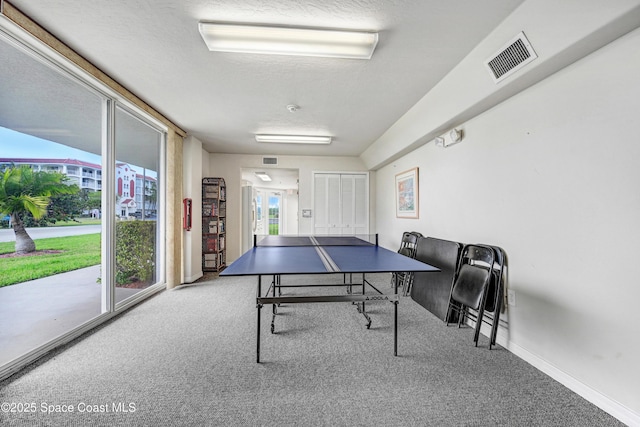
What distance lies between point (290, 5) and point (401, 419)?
9.04 feet

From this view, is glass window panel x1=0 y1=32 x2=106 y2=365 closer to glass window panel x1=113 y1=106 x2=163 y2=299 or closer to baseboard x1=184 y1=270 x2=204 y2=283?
glass window panel x1=113 y1=106 x2=163 y2=299

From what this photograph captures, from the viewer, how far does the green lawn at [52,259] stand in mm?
1793

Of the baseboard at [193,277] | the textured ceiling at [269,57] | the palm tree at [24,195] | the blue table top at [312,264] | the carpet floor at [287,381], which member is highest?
the textured ceiling at [269,57]

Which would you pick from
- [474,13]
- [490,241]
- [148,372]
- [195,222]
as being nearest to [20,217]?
[148,372]

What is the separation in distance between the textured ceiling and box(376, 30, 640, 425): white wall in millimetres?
761

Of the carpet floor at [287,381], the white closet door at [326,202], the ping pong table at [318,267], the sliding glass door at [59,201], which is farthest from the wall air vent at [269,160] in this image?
the carpet floor at [287,381]

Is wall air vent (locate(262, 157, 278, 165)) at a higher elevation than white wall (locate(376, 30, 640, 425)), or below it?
higher

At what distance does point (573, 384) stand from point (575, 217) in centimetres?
115

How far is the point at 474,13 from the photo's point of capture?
165 cm

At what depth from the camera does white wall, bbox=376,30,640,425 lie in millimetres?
1362

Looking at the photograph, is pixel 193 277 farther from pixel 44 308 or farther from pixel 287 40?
pixel 287 40

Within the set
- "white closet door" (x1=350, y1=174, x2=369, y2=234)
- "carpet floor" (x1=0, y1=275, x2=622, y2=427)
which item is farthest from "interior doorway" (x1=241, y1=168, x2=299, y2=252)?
"carpet floor" (x1=0, y1=275, x2=622, y2=427)

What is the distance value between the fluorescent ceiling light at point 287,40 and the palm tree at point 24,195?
1.80m

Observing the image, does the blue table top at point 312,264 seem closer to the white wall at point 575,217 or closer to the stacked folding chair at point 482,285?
the stacked folding chair at point 482,285
